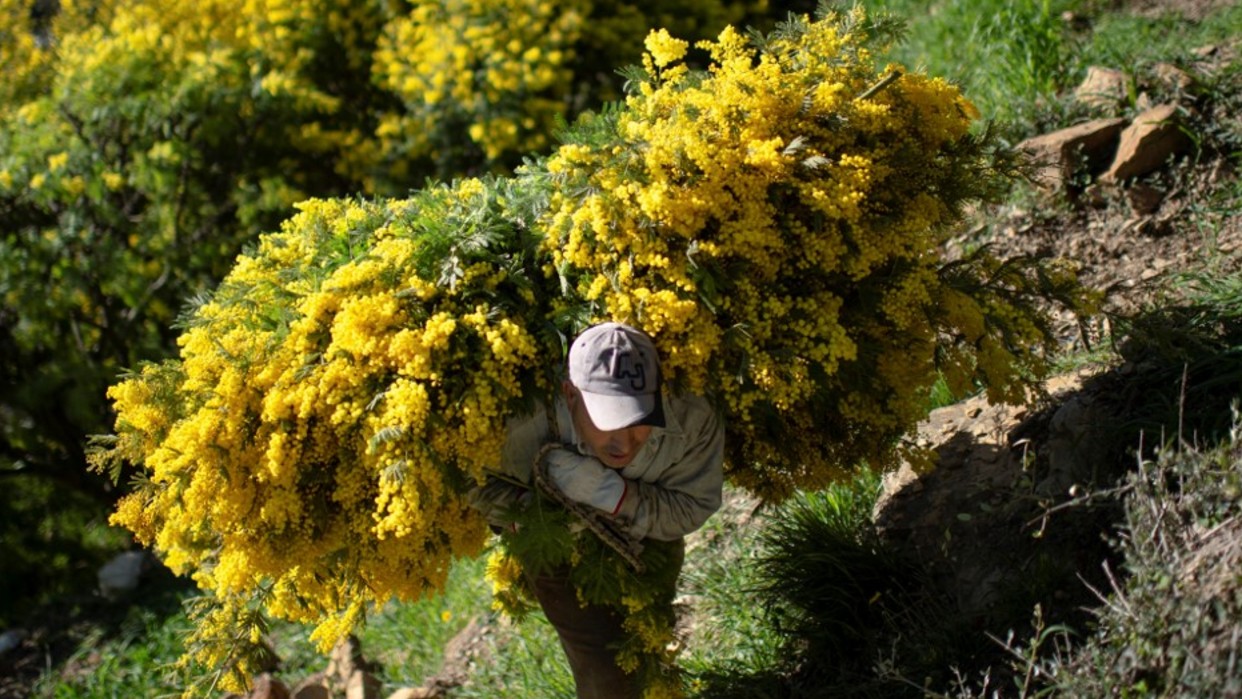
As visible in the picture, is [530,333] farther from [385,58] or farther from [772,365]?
[385,58]

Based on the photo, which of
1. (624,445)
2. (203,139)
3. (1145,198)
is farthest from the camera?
(203,139)

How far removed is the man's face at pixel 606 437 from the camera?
2.97 m

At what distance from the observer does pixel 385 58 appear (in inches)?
273

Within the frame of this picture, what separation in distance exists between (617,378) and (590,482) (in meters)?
0.36

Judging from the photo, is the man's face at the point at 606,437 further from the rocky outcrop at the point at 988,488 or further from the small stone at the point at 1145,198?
the small stone at the point at 1145,198

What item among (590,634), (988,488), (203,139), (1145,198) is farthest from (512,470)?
(203,139)

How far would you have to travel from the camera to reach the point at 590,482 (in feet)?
9.97

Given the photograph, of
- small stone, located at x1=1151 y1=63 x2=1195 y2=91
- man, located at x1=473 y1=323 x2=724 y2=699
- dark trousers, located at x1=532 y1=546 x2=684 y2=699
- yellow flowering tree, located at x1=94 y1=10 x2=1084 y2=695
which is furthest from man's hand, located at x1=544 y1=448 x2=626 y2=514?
small stone, located at x1=1151 y1=63 x2=1195 y2=91

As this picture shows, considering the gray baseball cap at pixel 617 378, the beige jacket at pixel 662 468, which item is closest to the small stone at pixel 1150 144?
the beige jacket at pixel 662 468

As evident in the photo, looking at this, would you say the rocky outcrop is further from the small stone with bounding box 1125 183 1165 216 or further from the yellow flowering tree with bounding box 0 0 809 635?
the yellow flowering tree with bounding box 0 0 809 635

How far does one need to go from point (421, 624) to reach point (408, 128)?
3208mm

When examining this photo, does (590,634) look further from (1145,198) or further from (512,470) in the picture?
(1145,198)

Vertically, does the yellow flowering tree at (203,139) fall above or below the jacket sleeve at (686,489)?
below

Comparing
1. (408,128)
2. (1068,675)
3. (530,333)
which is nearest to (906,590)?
(1068,675)
